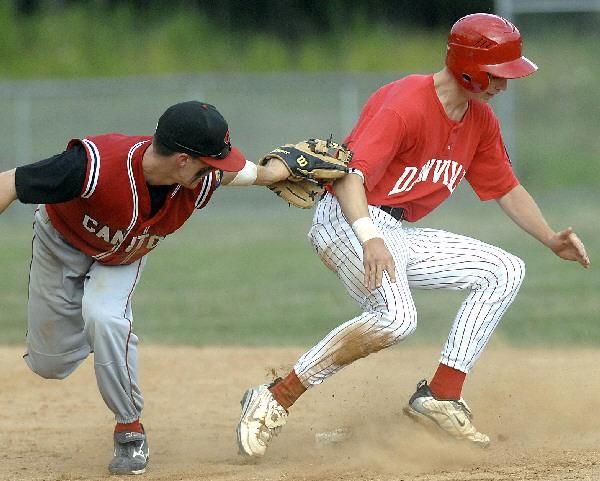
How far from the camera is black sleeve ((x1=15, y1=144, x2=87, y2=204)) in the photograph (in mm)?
4266

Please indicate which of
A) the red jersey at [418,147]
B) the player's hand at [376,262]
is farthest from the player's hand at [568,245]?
the player's hand at [376,262]

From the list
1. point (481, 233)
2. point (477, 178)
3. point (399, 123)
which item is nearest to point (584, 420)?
point (477, 178)

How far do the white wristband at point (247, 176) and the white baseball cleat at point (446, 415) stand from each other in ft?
4.04

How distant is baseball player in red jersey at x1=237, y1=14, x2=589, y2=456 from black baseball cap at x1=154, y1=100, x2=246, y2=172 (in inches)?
23.3

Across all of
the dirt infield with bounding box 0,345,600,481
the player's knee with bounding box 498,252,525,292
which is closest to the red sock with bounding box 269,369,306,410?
the dirt infield with bounding box 0,345,600,481

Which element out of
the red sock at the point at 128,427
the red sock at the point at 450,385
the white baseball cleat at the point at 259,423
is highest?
the red sock at the point at 450,385

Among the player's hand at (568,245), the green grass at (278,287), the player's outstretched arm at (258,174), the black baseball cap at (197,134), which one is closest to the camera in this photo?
the black baseball cap at (197,134)

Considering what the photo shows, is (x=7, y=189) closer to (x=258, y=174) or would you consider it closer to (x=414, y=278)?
(x=258, y=174)

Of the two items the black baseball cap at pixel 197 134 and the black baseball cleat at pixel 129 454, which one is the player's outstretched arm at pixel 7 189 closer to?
the black baseball cap at pixel 197 134

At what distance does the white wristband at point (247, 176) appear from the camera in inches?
189

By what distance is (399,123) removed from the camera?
4.87 m

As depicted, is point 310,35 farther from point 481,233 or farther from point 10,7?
point 481,233

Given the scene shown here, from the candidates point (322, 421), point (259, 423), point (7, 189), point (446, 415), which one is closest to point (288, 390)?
point (259, 423)

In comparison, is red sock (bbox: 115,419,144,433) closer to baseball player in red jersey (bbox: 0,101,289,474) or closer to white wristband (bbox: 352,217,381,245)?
baseball player in red jersey (bbox: 0,101,289,474)
